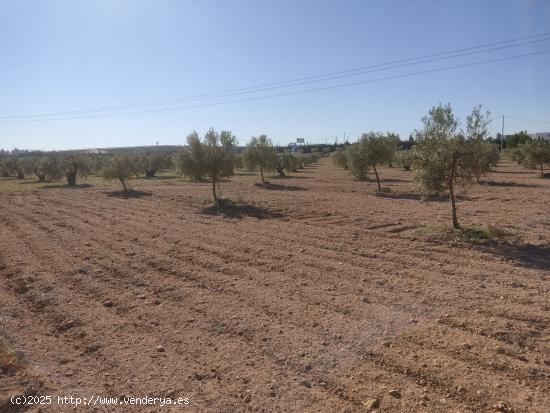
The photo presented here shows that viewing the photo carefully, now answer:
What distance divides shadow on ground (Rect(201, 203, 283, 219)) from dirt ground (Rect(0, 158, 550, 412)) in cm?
479

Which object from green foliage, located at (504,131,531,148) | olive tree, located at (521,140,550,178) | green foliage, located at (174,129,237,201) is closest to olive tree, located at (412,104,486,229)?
green foliage, located at (174,129,237,201)

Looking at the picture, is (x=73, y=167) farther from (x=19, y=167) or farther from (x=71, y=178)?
(x=19, y=167)

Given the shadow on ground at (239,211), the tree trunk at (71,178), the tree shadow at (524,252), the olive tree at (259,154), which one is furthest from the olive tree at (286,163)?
the tree shadow at (524,252)

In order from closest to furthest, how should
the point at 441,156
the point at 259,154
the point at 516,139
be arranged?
the point at 441,156 < the point at 259,154 < the point at 516,139

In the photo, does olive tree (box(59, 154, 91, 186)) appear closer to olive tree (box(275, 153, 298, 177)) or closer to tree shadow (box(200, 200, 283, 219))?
olive tree (box(275, 153, 298, 177))

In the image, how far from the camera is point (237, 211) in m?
24.0

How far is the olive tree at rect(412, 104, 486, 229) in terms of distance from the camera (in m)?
14.6

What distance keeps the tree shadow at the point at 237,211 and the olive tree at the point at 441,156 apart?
26.4 ft

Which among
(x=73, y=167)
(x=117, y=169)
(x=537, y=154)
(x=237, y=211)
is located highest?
(x=73, y=167)

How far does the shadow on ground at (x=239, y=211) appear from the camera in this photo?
72.3ft

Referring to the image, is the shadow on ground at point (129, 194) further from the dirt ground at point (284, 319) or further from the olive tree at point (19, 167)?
the olive tree at point (19, 167)

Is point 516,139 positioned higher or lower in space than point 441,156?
higher

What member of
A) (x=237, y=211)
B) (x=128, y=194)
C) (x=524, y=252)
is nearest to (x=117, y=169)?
(x=128, y=194)

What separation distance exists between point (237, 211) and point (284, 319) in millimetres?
16000
